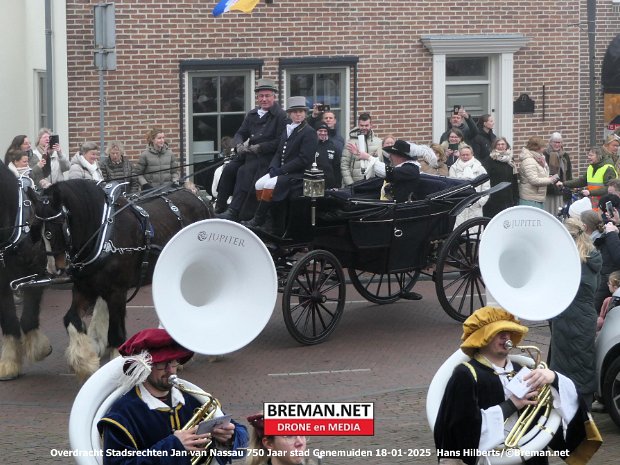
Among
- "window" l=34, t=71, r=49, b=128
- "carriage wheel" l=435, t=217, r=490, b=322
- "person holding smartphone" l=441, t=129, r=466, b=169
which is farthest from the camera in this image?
"window" l=34, t=71, r=49, b=128

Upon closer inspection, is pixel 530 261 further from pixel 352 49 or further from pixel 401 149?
pixel 352 49

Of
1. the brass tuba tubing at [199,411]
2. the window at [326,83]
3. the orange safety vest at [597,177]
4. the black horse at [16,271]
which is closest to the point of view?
the brass tuba tubing at [199,411]

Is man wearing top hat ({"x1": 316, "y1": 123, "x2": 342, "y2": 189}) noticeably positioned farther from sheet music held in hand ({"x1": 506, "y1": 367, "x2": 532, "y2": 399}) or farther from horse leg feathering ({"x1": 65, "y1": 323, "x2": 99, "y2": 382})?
sheet music held in hand ({"x1": 506, "y1": 367, "x2": 532, "y2": 399})

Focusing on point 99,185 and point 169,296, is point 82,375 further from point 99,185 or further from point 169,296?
point 169,296

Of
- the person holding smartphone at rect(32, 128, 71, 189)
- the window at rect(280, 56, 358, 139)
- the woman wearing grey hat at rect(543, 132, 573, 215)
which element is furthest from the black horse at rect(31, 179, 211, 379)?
the woman wearing grey hat at rect(543, 132, 573, 215)

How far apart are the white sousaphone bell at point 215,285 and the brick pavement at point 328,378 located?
7.17ft

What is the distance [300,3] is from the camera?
1889 cm

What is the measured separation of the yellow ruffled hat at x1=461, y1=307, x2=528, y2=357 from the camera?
19.3ft

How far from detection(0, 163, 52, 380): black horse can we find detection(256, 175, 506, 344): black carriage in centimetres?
219

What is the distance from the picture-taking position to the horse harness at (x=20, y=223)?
1059 centimetres

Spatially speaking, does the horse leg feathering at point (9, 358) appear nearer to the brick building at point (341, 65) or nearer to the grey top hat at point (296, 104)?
the grey top hat at point (296, 104)

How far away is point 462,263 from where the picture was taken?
12766 millimetres

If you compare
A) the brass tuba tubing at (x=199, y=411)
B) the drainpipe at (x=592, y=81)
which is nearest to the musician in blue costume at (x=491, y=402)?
the brass tuba tubing at (x=199, y=411)

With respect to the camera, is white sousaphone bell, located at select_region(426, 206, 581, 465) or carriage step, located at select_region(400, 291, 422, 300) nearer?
white sousaphone bell, located at select_region(426, 206, 581, 465)
